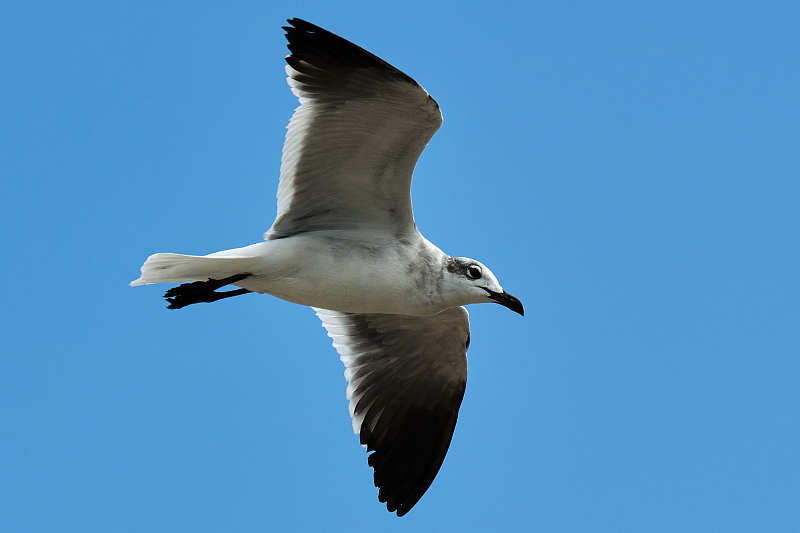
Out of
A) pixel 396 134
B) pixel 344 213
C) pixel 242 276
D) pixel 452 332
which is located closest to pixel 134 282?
pixel 242 276

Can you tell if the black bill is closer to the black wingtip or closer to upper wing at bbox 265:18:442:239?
upper wing at bbox 265:18:442:239

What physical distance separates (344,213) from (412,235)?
22.5 inches

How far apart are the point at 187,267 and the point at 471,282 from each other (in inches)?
85.0

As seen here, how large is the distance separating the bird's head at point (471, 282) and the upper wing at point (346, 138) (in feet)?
1.55

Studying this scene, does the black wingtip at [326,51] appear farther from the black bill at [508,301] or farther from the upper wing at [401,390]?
the upper wing at [401,390]

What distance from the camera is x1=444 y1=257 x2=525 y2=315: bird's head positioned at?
8.19 m

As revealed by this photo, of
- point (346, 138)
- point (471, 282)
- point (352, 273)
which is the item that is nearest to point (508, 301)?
point (471, 282)

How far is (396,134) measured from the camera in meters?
7.77

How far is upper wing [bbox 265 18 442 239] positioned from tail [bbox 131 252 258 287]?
542mm

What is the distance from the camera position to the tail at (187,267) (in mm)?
7848

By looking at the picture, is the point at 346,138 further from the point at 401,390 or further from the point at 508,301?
the point at 401,390

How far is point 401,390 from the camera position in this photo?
9773 mm

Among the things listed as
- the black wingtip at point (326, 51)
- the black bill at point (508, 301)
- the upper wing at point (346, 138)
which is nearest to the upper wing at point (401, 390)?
the black bill at point (508, 301)

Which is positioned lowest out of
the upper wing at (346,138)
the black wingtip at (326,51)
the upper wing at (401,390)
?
the upper wing at (401,390)
